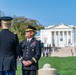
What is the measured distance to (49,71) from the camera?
7.49m

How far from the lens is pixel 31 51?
751 cm

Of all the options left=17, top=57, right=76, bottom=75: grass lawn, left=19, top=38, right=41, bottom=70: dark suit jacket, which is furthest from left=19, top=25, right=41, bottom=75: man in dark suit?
left=17, top=57, right=76, bottom=75: grass lawn

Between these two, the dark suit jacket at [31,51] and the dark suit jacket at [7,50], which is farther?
the dark suit jacket at [31,51]

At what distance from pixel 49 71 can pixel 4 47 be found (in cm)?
114

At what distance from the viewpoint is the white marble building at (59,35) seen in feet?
409

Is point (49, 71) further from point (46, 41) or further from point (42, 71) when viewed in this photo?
point (46, 41)

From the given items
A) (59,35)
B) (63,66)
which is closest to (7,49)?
(63,66)

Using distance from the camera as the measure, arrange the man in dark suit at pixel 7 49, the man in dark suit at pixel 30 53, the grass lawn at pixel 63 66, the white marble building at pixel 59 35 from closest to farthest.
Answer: the man in dark suit at pixel 7 49
the man in dark suit at pixel 30 53
the grass lawn at pixel 63 66
the white marble building at pixel 59 35

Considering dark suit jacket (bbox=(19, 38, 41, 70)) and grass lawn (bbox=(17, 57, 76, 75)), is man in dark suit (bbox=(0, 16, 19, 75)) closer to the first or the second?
dark suit jacket (bbox=(19, 38, 41, 70))

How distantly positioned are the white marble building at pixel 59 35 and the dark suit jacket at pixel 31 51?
116 m

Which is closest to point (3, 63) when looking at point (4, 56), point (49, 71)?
point (4, 56)

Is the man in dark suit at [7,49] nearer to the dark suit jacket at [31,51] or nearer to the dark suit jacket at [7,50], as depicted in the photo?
the dark suit jacket at [7,50]

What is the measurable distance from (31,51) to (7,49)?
2.66 ft

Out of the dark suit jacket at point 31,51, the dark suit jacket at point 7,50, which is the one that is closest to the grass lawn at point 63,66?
the dark suit jacket at point 31,51
